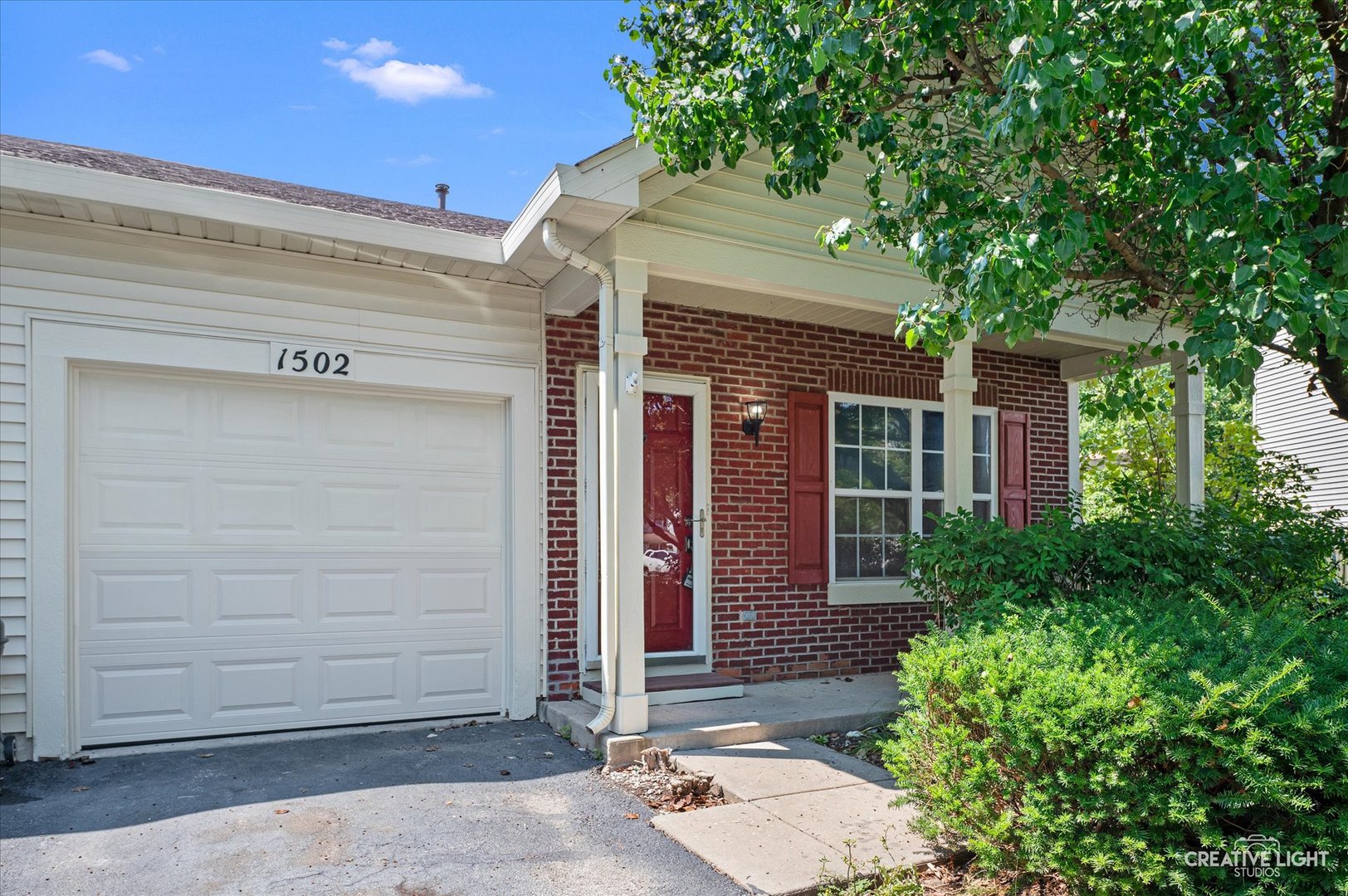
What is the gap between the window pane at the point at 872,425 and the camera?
754 centimetres

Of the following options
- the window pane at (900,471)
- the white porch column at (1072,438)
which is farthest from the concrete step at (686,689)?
the white porch column at (1072,438)

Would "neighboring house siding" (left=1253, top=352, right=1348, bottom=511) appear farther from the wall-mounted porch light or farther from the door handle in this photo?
the door handle

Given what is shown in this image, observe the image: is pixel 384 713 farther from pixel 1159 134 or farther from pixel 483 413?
pixel 1159 134

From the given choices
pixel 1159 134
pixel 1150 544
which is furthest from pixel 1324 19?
pixel 1150 544

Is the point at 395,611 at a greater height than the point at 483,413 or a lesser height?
lesser

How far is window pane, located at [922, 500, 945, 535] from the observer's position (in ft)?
25.4

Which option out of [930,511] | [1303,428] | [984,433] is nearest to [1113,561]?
[930,511]

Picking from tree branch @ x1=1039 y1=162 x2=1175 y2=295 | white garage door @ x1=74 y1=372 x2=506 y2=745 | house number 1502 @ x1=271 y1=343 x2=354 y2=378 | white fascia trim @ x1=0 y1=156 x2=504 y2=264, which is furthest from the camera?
house number 1502 @ x1=271 y1=343 x2=354 y2=378

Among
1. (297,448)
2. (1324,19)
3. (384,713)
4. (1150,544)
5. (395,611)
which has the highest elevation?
(1324,19)

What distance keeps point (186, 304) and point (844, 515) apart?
4966mm

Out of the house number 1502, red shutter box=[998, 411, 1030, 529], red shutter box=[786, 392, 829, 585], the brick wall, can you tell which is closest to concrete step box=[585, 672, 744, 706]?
the brick wall

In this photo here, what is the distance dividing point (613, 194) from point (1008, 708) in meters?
3.18

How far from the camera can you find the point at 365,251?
5.45m

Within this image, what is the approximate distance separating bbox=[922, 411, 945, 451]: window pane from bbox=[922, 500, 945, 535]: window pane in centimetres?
48
